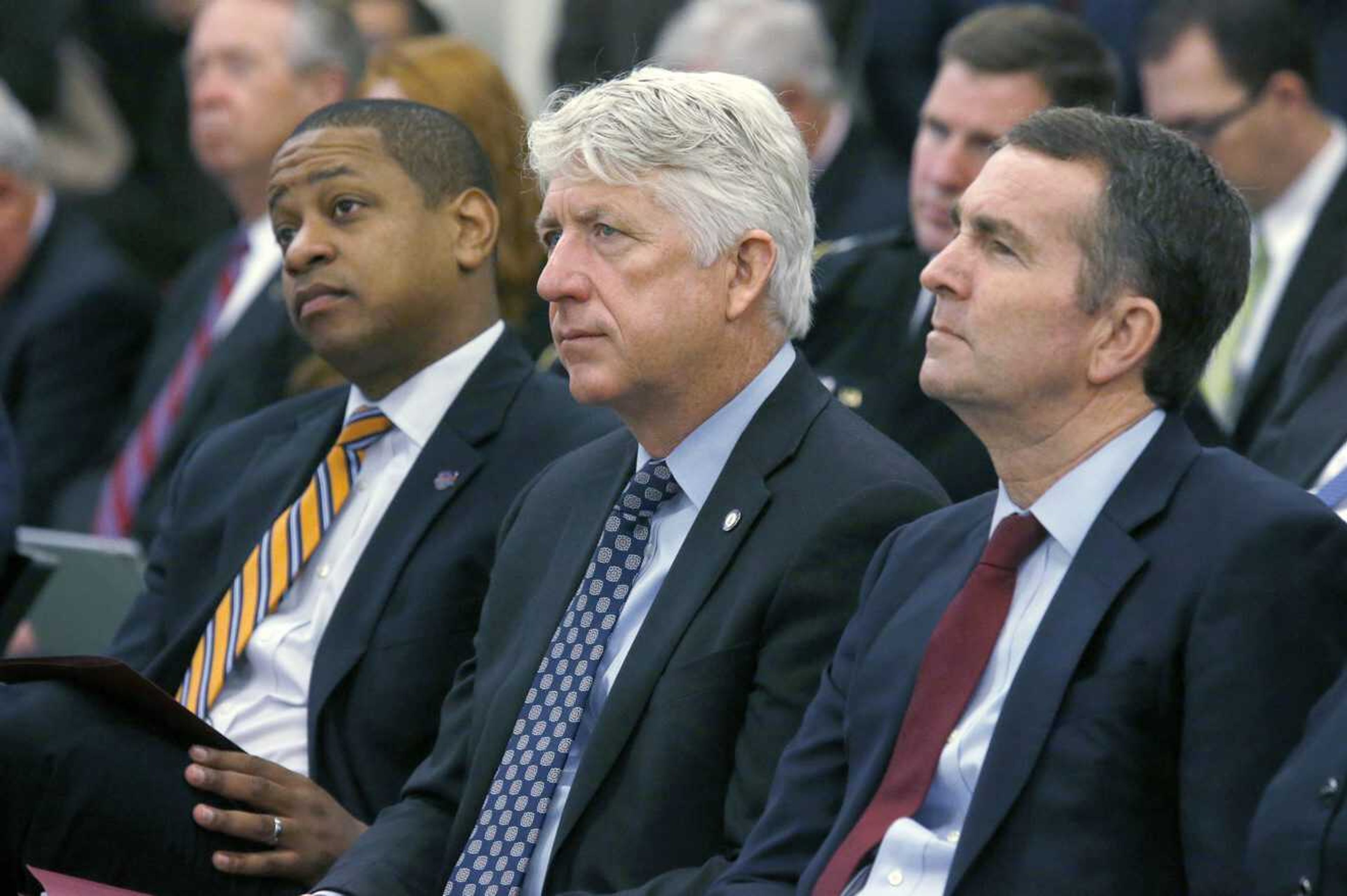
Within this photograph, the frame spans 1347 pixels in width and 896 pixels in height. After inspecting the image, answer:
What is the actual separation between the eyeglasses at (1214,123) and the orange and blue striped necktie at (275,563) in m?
2.33

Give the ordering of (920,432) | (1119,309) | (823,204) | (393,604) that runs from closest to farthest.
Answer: (1119,309)
(393,604)
(920,432)
(823,204)

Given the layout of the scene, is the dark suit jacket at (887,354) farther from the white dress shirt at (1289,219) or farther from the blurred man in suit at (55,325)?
the blurred man in suit at (55,325)

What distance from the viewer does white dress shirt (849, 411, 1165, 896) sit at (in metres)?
2.55

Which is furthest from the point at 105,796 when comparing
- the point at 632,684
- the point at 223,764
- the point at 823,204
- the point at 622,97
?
the point at 823,204

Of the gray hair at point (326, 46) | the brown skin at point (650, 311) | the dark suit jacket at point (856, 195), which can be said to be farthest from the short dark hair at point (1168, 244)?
the gray hair at point (326, 46)

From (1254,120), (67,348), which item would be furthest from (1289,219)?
(67,348)

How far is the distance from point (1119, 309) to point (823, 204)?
2.95m

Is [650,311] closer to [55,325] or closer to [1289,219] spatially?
[1289,219]

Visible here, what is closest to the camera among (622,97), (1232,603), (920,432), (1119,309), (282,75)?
(1232,603)

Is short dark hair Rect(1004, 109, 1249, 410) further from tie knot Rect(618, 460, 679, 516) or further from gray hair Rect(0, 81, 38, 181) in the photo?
gray hair Rect(0, 81, 38, 181)

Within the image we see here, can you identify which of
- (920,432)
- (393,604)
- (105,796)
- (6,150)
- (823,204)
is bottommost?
(105,796)

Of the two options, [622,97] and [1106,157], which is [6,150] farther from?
[1106,157]

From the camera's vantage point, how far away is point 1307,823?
2.23 m

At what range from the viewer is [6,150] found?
20.3 ft
